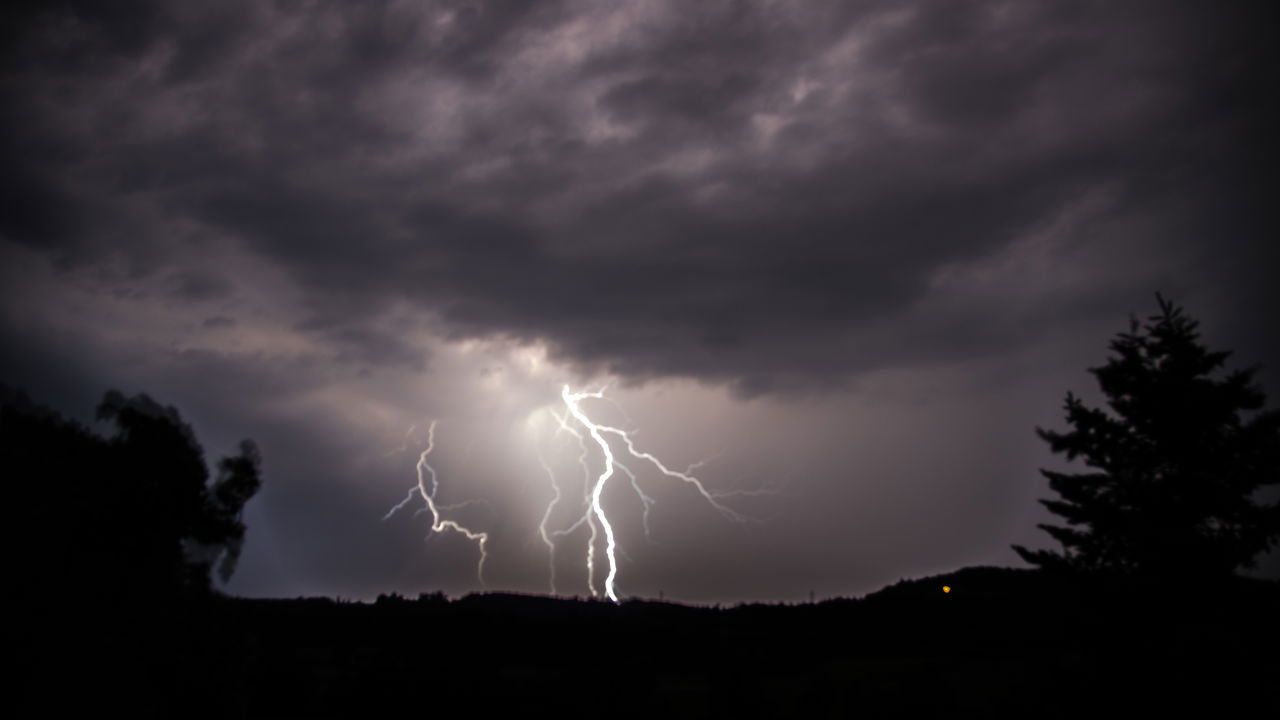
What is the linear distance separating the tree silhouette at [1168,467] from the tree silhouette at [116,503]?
65.4ft

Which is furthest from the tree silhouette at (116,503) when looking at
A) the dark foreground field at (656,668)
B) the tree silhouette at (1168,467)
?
the tree silhouette at (1168,467)

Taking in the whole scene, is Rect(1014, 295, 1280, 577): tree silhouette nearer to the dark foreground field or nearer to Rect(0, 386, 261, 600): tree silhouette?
A: the dark foreground field

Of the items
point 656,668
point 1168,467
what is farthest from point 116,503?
point 1168,467

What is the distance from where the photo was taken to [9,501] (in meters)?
11.6

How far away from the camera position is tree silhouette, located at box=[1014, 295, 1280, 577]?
16609mm

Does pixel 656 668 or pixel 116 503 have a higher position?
pixel 116 503

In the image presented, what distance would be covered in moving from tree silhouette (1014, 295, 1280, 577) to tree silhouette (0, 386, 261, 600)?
785 inches

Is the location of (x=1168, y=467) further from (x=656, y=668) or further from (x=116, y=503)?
(x=116, y=503)


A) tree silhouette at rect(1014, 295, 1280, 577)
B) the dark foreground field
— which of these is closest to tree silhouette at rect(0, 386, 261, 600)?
the dark foreground field

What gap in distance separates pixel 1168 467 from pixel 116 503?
2288cm

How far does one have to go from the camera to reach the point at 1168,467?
58.9ft

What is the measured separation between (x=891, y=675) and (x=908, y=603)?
14.3m

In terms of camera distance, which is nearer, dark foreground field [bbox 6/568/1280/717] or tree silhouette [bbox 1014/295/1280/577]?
dark foreground field [bbox 6/568/1280/717]

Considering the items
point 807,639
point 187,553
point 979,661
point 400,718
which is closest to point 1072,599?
point 979,661
